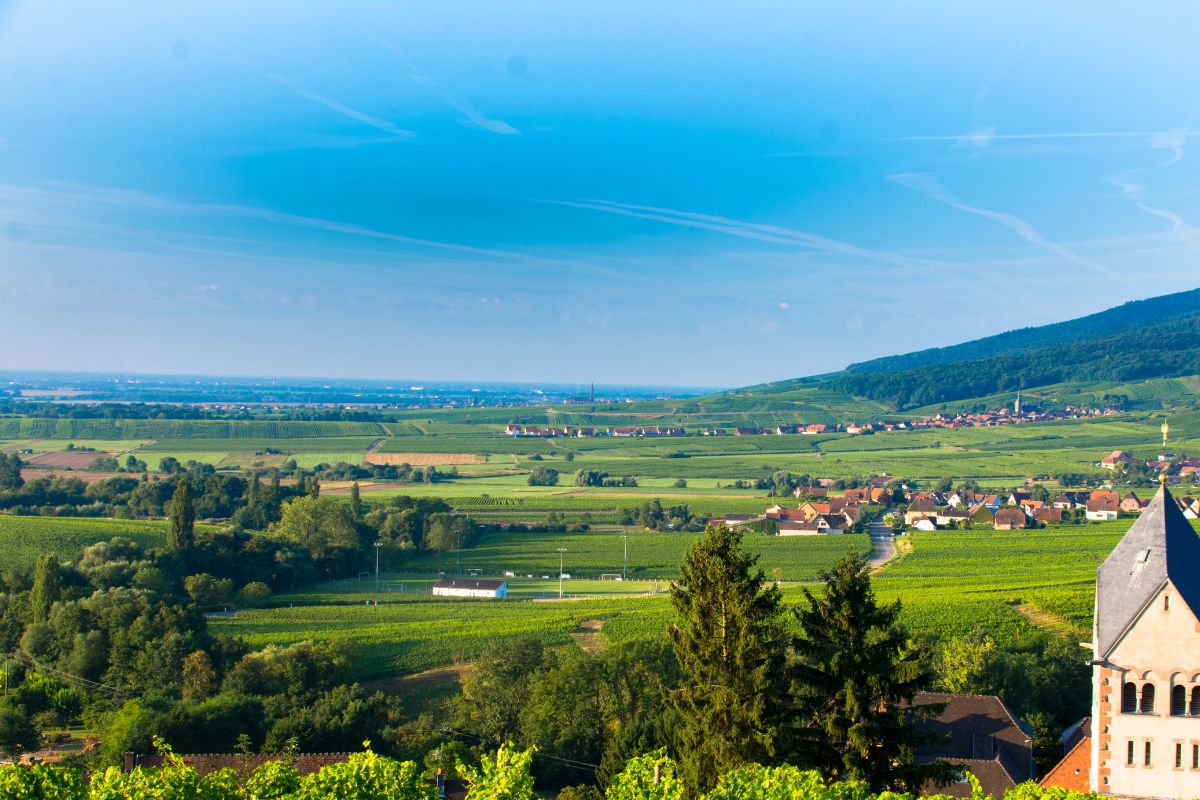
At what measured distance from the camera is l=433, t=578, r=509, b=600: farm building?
66312 millimetres

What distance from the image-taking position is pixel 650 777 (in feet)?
59.0

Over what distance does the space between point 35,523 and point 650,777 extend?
67737 millimetres

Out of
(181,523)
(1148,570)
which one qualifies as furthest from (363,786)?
(181,523)

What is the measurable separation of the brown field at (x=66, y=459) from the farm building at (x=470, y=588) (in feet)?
235

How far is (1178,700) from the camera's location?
63.7ft

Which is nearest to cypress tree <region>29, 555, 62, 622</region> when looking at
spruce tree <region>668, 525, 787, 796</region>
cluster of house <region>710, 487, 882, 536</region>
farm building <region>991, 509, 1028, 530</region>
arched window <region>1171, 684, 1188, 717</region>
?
spruce tree <region>668, 525, 787, 796</region>

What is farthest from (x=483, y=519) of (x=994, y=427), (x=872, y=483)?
(x=994, y=427)

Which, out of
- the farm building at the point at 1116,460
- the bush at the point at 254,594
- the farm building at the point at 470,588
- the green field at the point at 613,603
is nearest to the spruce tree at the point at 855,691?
the green field at the point at 613,603

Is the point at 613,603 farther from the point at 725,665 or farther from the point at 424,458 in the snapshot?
the point at 424,458

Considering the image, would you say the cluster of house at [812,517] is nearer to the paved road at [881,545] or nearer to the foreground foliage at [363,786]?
the paved road at [881,545]

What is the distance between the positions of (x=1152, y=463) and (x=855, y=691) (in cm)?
13201

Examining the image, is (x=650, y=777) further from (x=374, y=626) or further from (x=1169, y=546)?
(x=374, y=626)

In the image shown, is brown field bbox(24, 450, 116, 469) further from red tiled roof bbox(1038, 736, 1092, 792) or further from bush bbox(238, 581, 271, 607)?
red tiled roof bbox(1038, 736, 1092, 792)

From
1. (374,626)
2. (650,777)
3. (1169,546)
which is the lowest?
(374,626)
